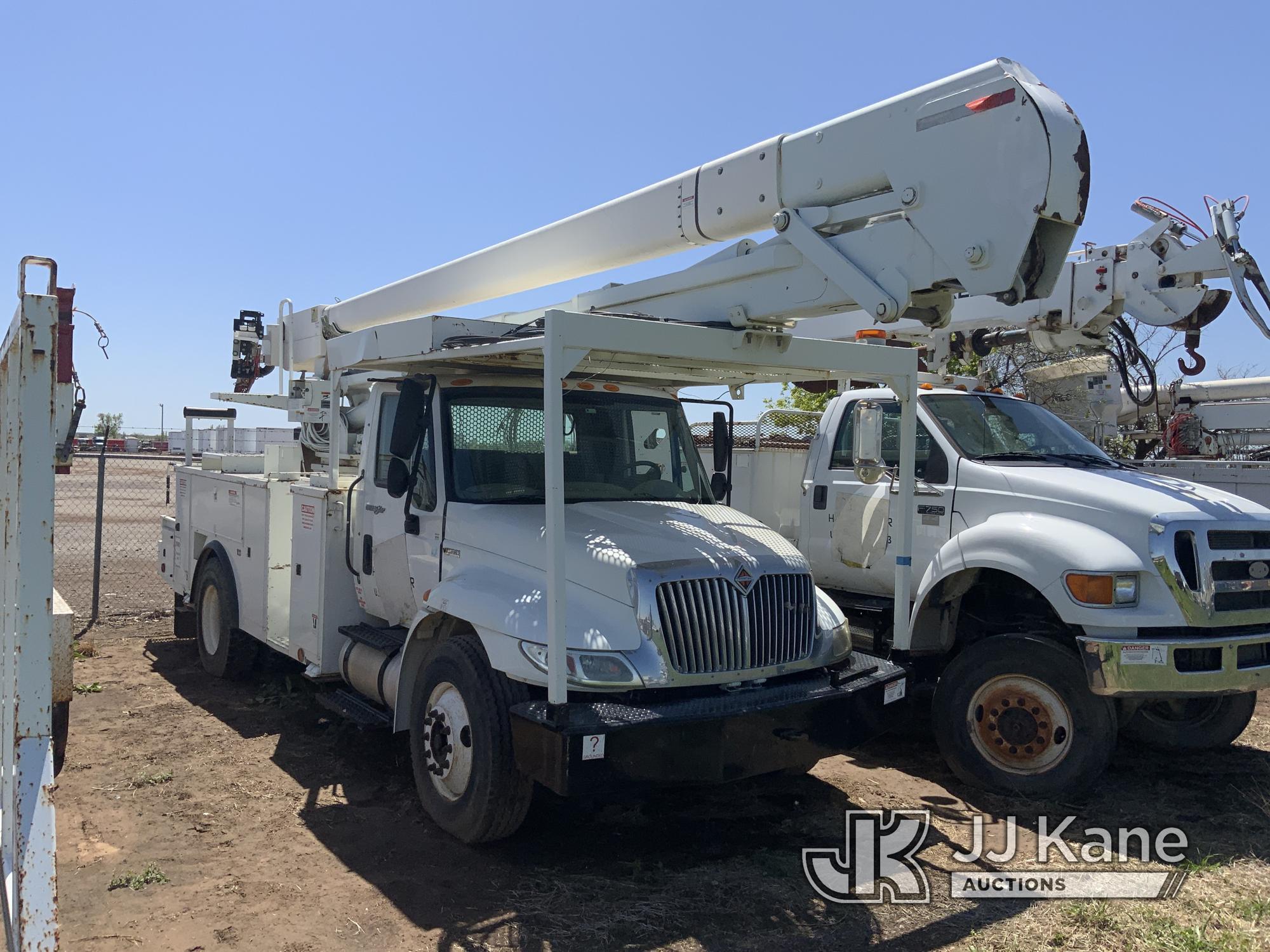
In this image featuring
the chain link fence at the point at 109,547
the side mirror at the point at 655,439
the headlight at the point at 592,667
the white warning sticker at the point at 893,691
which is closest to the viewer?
the headlight at the point at 592,667

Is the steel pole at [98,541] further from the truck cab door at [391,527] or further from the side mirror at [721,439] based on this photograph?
the side mirror at [721,439]

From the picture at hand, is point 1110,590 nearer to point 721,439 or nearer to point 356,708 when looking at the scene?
point 721,439

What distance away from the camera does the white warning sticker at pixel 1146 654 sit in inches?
215

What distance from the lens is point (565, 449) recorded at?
5.88m

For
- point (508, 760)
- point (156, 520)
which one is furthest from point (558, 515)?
point (156, 520)

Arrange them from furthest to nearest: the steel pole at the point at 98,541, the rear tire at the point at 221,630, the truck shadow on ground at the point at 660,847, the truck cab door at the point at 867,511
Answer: the steel pole at the point at 98,541 < the rear tire at the point at 221,630 < the truck cab door at the point at 867,511 < the truck shadow on ground at the point at 660,847

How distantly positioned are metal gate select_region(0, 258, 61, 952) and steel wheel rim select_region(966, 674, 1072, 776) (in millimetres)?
5005

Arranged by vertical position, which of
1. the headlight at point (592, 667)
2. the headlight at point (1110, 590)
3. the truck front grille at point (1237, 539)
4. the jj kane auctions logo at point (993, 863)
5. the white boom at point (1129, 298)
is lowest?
the jj kane auctions logo at point (993, 863)

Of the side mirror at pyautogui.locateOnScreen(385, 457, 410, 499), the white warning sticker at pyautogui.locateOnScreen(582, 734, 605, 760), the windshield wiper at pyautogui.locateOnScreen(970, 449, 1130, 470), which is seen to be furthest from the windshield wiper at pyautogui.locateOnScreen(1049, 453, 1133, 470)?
the side mirror at pyautogui.locateOnScreen(385, 457, 410, 499)

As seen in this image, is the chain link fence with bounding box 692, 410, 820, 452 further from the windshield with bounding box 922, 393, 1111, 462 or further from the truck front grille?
the truck front grille

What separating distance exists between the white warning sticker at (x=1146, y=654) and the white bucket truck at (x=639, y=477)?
1189 mm

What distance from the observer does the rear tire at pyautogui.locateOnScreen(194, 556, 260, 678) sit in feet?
27.3

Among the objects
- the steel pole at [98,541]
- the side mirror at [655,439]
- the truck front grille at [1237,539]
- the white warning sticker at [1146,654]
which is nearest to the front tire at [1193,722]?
the truck front grille at [1237,539]

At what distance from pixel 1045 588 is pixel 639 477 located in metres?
2.42
